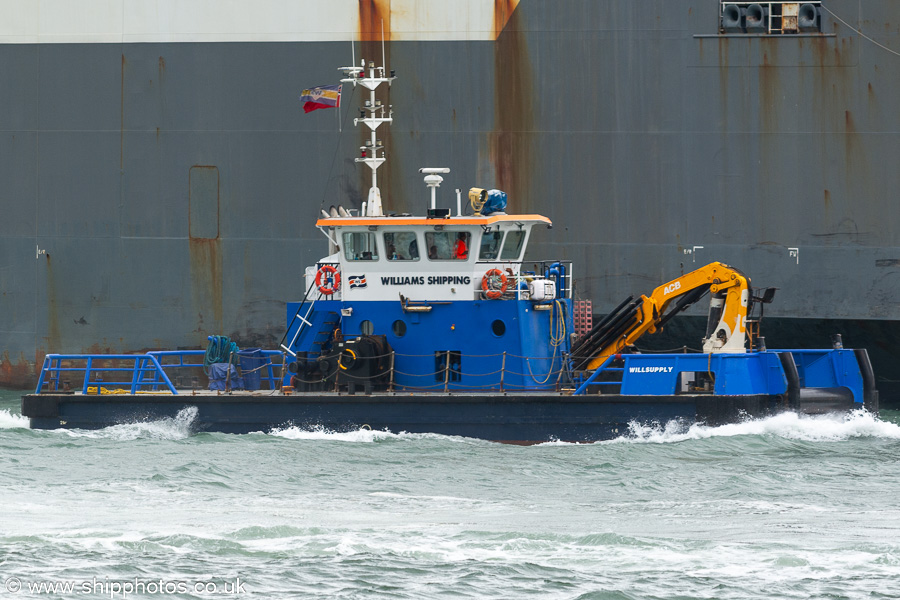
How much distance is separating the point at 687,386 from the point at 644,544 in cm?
478

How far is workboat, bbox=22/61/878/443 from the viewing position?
1400cm

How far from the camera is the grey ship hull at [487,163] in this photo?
58.3ft

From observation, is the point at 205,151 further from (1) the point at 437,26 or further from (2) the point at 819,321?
(2) the point at 819,321

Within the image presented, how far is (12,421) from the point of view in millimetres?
15891

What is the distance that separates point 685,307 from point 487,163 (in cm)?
487

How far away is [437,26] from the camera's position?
18672 mm

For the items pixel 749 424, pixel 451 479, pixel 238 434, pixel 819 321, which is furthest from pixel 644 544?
pixel 819 321

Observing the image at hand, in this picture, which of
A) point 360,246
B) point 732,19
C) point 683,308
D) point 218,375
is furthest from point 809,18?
point 218,375

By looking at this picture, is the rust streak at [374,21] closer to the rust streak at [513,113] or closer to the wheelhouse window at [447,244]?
the rust streak at [513,113]

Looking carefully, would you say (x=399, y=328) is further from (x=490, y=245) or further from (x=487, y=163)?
(x=487, y=163)

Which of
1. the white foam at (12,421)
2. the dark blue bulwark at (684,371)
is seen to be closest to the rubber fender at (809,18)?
the dark blue bulwark at (684,371)

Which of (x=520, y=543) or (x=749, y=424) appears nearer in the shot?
(x=520, y=543)

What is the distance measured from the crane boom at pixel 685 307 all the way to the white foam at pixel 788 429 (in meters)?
1.01

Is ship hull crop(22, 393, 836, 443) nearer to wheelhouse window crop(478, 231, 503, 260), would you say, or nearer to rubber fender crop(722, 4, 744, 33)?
wheelhouse window crop(478, 231, 503, 260)
